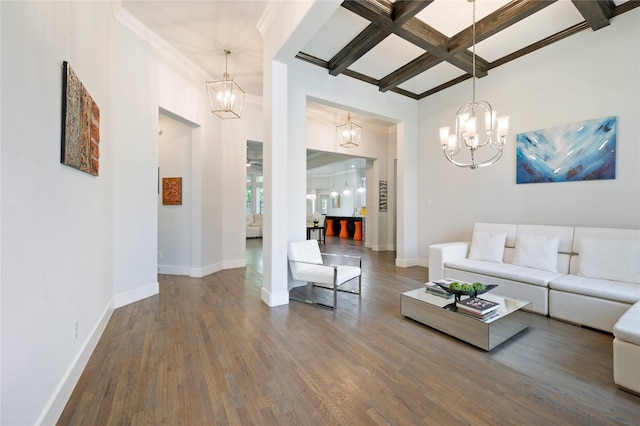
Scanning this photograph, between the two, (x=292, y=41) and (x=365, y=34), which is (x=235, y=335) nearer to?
(x=292, y=41)

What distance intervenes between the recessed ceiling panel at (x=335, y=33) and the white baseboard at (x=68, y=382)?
4.12 metres

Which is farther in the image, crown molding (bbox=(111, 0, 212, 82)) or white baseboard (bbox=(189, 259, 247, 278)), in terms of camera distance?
white baseboard (bbox=(189, 259, 247, 278))

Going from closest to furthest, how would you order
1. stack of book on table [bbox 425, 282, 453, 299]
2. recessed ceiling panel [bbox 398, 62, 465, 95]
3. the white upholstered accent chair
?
stack of book on table [bbox 425, 282, 453, 299] < the white upholstered accent chair < recessed ceiling panel [bbox 398, 62, 465, 95]

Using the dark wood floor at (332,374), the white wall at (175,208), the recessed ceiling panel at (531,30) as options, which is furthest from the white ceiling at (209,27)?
the dark wood floor at (332,374)

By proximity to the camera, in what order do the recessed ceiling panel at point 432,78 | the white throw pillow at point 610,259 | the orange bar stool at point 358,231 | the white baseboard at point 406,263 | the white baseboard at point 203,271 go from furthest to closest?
the orange bar stool at point 358,231 → the white baseboard at point 406,263 → the white baseboard at point 203,271 → the recessed ceiling panel at point 432,78 → the white throw pillow at point 610,259

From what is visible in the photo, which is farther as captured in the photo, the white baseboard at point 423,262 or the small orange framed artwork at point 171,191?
the white baseboard at point 423,262

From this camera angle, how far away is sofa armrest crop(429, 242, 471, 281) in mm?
4012

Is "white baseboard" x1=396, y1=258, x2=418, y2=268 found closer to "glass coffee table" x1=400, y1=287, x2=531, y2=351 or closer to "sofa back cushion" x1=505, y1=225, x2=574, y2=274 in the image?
"sofa back cushion" x1=505, y1=225, x2=574, y2=274

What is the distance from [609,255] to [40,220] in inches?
193

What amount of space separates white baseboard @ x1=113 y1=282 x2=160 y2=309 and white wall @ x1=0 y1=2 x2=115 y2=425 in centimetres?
98

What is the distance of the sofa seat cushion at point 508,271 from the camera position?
303 cm

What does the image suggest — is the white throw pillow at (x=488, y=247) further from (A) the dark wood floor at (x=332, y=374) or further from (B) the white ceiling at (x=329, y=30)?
(B) the white ceiling at (x=329, y=30)

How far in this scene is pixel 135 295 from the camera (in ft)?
11.2

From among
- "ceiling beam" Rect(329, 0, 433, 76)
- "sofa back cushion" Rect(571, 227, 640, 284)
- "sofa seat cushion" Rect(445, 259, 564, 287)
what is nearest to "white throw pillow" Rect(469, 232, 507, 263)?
"sofa seat cushion" Rect(445, 259, 564, 287)
